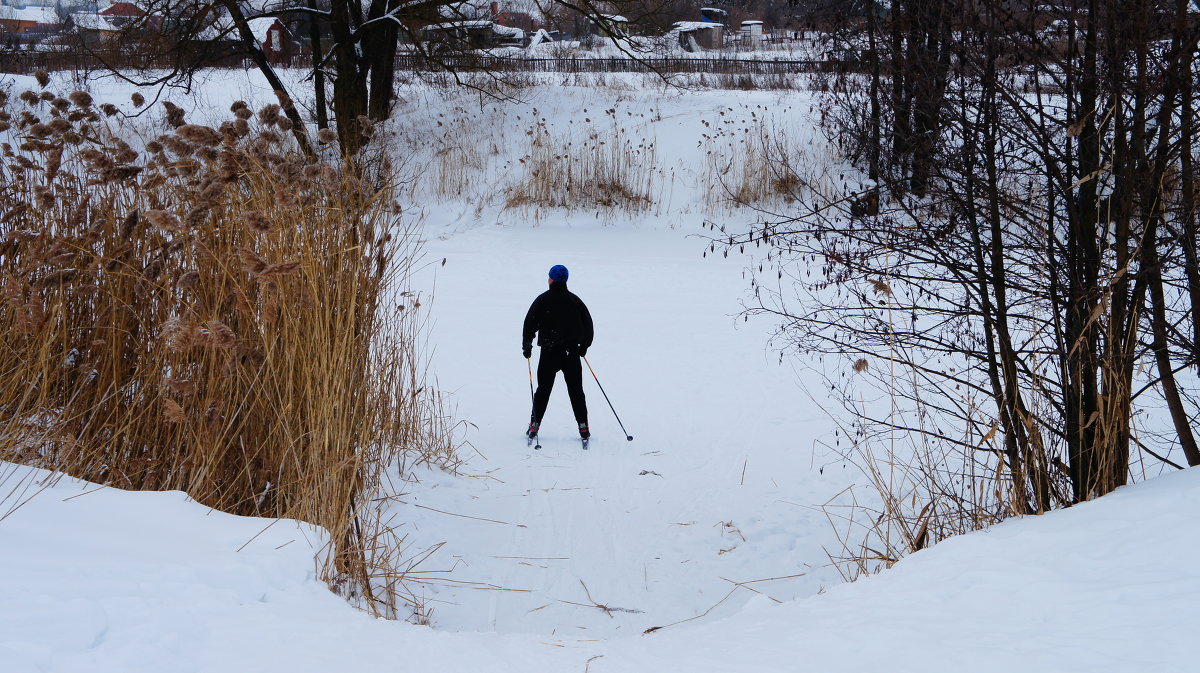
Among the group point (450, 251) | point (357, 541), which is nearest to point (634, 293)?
point (450, 251)

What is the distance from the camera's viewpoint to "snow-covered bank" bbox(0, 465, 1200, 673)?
2510mm

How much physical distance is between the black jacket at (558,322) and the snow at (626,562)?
0.74m

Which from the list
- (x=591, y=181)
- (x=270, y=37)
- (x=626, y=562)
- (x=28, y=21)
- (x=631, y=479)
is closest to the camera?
(x=626, y=562)

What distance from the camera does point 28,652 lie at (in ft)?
7.67

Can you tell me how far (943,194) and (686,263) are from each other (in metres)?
9.05

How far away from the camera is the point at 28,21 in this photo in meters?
53.8

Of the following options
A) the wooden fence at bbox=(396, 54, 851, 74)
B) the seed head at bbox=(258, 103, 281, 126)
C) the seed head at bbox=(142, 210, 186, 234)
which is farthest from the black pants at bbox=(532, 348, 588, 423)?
the wooden fence at bbox=(396, 54, 851, 74)

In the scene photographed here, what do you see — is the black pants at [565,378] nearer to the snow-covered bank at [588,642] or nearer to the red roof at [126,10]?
the snow-covered bank at [588,642]

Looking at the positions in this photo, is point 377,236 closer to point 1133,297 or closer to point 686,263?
point 1133,297

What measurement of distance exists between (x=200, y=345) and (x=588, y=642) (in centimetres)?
192

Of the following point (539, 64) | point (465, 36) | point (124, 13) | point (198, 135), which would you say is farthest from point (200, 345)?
point (539, 64)

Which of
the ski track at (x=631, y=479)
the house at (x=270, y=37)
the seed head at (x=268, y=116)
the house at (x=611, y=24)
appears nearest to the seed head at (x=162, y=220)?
the seed head at (x=268, y=116)

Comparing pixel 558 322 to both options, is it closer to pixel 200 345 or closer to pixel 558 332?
pixel 558 332

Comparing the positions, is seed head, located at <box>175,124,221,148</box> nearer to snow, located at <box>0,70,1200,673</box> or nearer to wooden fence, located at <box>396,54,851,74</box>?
snow, located at <box>0,70,1200,673</box>
